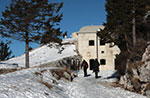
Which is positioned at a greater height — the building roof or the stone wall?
the building roof

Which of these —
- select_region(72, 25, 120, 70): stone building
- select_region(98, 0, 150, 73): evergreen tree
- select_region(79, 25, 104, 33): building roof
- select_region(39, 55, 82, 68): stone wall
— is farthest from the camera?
select_region(79, 25, 104, 33): building roof

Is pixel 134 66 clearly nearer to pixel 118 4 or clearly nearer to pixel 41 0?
pixel 118 4

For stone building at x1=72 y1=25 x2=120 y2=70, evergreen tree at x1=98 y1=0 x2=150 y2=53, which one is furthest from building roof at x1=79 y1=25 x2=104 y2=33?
evergreen tree at x1=98 y1=0 x2=150 y2=53

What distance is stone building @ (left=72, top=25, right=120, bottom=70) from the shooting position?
120ft

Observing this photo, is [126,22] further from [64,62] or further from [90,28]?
[90,28]

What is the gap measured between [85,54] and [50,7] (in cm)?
1749

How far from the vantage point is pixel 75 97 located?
11539mm

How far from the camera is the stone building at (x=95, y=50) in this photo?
36.7 metres

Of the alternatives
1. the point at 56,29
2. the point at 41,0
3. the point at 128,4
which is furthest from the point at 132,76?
the point at 41,0

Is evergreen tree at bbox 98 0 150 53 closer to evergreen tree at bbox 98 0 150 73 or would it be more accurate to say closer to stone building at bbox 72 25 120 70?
evergreen tree at bbox 98 0 150 73

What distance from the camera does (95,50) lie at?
37.2m

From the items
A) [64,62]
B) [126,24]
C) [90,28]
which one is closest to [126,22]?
[126,24]

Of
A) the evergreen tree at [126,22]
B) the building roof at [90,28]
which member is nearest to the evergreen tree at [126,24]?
the evergreen tree at [126,22]

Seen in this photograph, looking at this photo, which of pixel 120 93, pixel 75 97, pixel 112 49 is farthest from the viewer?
pixel 112 49
